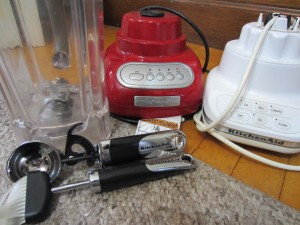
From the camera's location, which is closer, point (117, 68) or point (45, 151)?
point (45, 151)

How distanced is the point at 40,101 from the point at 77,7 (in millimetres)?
161

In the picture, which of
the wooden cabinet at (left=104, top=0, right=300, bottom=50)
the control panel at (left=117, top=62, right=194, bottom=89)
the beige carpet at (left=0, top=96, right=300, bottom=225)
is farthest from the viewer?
the wooden cabinet at (left=104, top=0, right=300, bottom=50)

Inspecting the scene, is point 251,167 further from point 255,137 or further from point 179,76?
point 179,76

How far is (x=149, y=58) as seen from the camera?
0.41m

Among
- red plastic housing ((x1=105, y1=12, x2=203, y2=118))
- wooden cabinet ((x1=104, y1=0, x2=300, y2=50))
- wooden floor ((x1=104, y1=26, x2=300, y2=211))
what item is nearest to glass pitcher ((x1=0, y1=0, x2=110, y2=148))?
red plastic housing ((x1=105, y1=12, x2=203, y2=118))

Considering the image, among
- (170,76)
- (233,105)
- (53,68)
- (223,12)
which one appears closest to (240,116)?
(233,105)

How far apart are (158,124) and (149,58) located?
0.12m

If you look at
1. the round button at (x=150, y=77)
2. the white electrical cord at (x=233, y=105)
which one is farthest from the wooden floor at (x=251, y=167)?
the round button at (x=150, y=77)

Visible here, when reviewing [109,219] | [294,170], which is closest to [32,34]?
[109,219]

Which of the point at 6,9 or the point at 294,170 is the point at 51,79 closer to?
the point at 6,9

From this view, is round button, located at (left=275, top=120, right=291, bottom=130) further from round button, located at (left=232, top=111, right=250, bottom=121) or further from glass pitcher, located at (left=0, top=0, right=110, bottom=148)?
glass pitcher, located at (left=0, top=0, right=110, bottom=148)

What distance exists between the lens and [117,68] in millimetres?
395

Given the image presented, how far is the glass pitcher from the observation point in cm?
29

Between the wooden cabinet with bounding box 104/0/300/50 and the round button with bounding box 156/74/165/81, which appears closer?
the round button with bounding box 156/74/165/81
